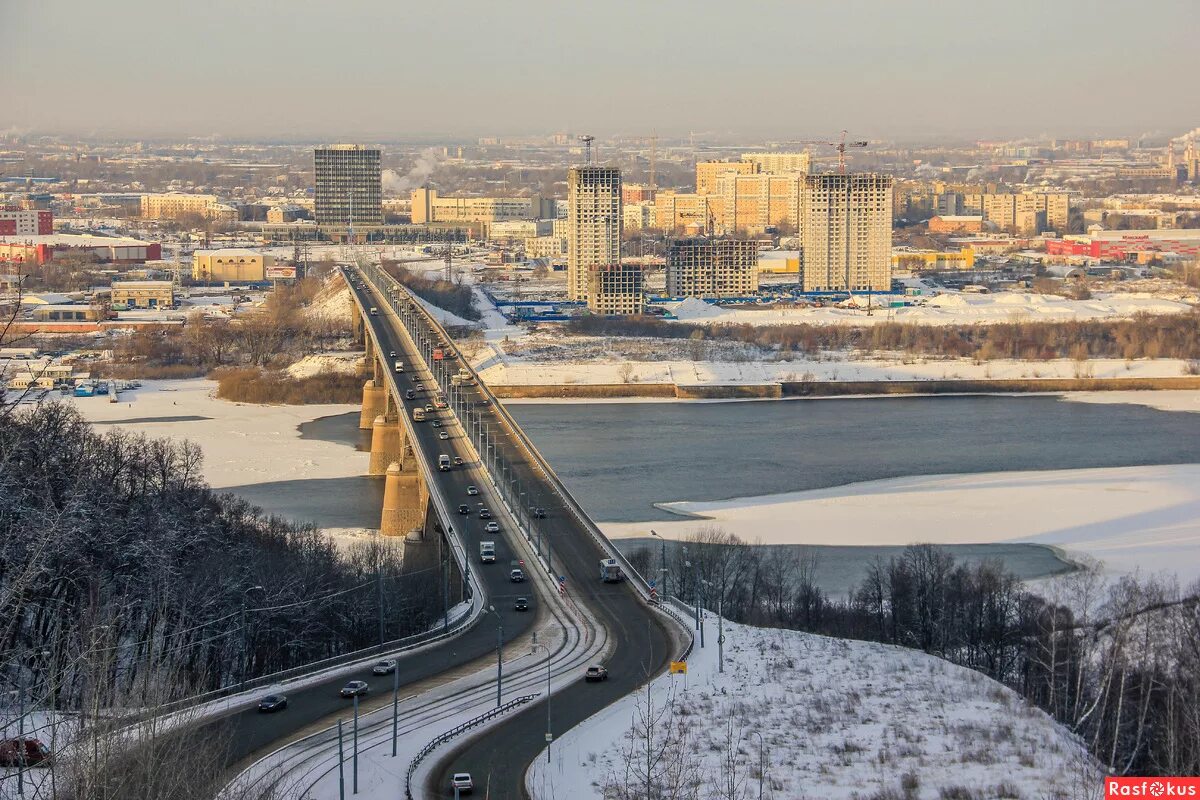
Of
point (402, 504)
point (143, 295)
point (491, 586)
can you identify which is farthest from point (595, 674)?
point (143, 295)

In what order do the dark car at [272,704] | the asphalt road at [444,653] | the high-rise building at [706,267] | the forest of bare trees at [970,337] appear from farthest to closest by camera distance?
the high-rise building at [706,267] → the forest of bare trees at [970,337] → the dark car at [272,704] → the asphalt road at [444,653]

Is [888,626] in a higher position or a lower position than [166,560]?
lower

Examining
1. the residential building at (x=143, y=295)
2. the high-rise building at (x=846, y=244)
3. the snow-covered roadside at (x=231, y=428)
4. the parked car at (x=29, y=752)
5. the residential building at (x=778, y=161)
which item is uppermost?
the residential building at (x=778, y=161)

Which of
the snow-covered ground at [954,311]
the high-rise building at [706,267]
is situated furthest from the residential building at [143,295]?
the high-rise building at [706,267]

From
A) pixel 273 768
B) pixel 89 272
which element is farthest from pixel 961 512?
pixel 89 272

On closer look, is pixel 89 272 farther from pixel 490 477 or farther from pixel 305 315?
pixel 490 477

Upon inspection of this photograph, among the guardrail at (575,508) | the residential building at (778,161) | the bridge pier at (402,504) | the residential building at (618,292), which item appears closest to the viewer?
the guardrail at (575,508)

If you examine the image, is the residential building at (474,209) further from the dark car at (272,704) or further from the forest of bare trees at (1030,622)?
the dark car at (272,704)
